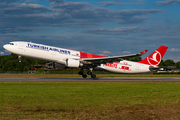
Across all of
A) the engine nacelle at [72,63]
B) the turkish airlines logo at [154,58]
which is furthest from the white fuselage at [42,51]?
the turkish airlines logo at [154,58]

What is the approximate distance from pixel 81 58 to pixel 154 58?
1577 cm

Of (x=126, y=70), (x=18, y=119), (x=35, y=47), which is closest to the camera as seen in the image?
(x=18, y=119)

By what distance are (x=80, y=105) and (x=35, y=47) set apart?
85.2 ft

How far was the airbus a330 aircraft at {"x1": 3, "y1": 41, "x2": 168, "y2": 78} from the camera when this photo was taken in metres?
35.7

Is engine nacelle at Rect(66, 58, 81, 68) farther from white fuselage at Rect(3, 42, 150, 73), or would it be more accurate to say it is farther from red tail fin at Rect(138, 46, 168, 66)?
red tail fin at Rect(138, 46, 168, 66)

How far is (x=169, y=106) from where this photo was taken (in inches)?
473

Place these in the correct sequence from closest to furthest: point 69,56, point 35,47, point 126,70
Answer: point 35,47, point 69,56, point 126,70

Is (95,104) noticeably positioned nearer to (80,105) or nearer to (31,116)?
(80,105)

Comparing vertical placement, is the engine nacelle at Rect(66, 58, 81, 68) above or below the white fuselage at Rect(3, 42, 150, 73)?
below

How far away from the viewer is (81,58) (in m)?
40.1

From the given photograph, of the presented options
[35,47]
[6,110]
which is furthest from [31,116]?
[35,47]

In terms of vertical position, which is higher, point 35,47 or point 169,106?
point 35,47

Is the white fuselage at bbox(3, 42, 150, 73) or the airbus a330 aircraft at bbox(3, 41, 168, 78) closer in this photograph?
the white fuselage at bbox(3, 42, 150, 73)

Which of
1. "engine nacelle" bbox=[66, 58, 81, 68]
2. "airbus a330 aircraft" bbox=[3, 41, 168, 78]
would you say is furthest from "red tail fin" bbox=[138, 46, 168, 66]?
"engine nacelle" bbox=[66, 58, 81, 68]
